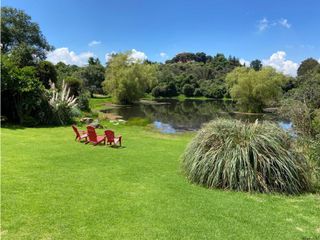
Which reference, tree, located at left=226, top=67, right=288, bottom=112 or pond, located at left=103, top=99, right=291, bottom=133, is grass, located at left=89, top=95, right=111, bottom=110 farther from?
tree, located at left=226, top=67, right=288, bottom=112

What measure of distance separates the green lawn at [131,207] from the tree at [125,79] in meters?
39.6

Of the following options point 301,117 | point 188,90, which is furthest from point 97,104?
point 188,90

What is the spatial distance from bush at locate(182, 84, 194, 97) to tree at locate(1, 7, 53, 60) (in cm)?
4065

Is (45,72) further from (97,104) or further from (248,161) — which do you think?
(248,161)

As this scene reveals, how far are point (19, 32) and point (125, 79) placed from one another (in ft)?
48.3

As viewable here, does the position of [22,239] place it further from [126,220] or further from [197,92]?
[197,92]

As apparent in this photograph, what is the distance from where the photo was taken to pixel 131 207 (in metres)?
5.52

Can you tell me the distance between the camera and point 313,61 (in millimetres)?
75875

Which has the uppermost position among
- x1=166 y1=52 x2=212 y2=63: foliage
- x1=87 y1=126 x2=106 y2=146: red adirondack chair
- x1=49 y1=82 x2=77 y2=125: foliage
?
x1=166 y1=52 x2=212 y2=63: foliage

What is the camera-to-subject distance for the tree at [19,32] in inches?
1567

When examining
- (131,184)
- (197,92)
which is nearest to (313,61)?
(197,92)

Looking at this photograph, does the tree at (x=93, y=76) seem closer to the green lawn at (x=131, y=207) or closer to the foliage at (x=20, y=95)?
the foliage at (x=20, y=95)

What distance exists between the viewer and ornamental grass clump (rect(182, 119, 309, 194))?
22.7 feet

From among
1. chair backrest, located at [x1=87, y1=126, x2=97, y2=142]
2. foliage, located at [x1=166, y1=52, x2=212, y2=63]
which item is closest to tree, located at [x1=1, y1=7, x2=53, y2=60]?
chair backrest, located at [x1=87, y1=126, x2=97, y2=142]
